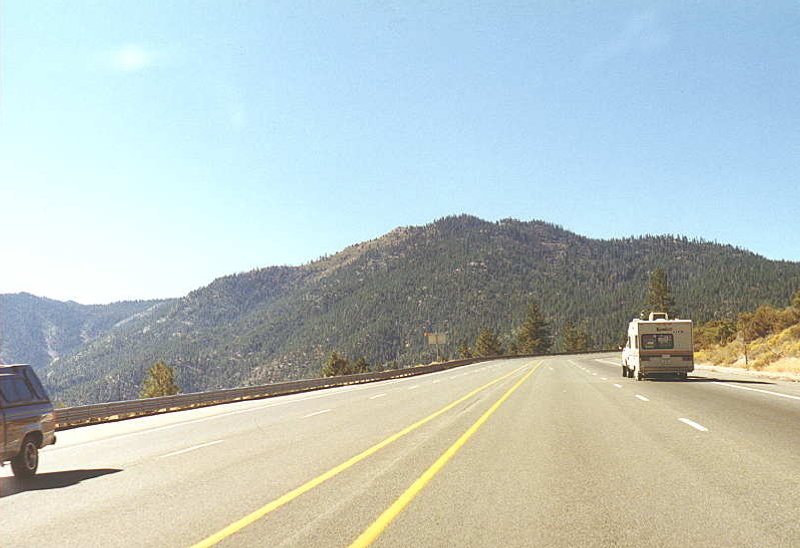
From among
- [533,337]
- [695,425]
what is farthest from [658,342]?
[533,337]

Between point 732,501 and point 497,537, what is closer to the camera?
point 497,537

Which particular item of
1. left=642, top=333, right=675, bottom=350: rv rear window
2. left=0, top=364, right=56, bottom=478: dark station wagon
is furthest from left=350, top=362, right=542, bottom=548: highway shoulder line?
left=642, top=333, right=675, bottom=350: rv rear window

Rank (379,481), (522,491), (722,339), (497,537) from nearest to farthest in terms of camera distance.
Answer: (497,537) → (522,491) → (379,481) → (722,339)

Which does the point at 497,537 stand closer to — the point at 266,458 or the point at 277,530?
the point at 277,530

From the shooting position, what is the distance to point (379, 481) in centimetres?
811

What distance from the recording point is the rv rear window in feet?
97.0

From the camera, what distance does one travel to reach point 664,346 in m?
29.9

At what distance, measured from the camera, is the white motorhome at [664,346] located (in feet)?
96.0

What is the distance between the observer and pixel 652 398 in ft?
66.5

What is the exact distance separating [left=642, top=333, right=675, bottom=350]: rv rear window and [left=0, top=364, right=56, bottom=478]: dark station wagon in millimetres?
25112

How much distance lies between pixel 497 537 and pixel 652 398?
16293 mm

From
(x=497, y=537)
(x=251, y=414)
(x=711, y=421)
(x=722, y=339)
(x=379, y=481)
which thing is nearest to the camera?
(x=497, y=537)

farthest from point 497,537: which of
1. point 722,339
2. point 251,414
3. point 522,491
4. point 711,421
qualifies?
point 722,339

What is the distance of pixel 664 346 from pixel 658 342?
1.15 ft
